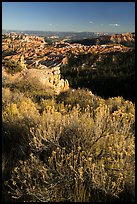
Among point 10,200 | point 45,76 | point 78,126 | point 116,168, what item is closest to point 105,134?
point 78,126

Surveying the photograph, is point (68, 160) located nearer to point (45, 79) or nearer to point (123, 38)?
point (45, 79)

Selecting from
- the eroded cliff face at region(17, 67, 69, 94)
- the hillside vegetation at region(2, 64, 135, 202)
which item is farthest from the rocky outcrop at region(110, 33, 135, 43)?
the hillside vegetation at region(2, 64, 135, 202)

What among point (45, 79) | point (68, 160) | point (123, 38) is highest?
A: point (123, 38)

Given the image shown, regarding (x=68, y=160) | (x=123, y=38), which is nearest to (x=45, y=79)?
Answer: (x=68, y=160)

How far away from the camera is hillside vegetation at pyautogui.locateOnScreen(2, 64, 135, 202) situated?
8.84 ft

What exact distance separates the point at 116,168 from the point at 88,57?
238ft

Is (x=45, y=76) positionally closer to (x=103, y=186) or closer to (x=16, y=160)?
(x=16, y=160)

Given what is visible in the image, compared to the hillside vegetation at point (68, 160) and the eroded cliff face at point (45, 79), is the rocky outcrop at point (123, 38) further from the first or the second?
the hillside vegetation at point (68, 160)

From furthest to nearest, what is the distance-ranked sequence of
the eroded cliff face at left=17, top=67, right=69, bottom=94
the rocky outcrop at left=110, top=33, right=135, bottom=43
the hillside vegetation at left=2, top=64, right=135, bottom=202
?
the rocky outcrop at left=110, top=33, right=135, bottom=43
the eroded cliff face at left=17, top=67, right=69, bottom=94
the hillside vegetation at left=2, top=64, right=135, bottom=202

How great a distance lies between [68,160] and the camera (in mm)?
3018

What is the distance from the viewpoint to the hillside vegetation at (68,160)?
2.70m

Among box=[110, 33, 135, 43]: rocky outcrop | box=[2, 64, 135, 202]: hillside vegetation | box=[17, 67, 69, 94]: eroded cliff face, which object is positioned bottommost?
box=[2, 64, 135, 202]: hillside vegetation

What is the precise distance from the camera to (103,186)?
268cm

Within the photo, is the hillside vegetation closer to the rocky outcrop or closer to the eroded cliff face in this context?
the eroded cliff face
